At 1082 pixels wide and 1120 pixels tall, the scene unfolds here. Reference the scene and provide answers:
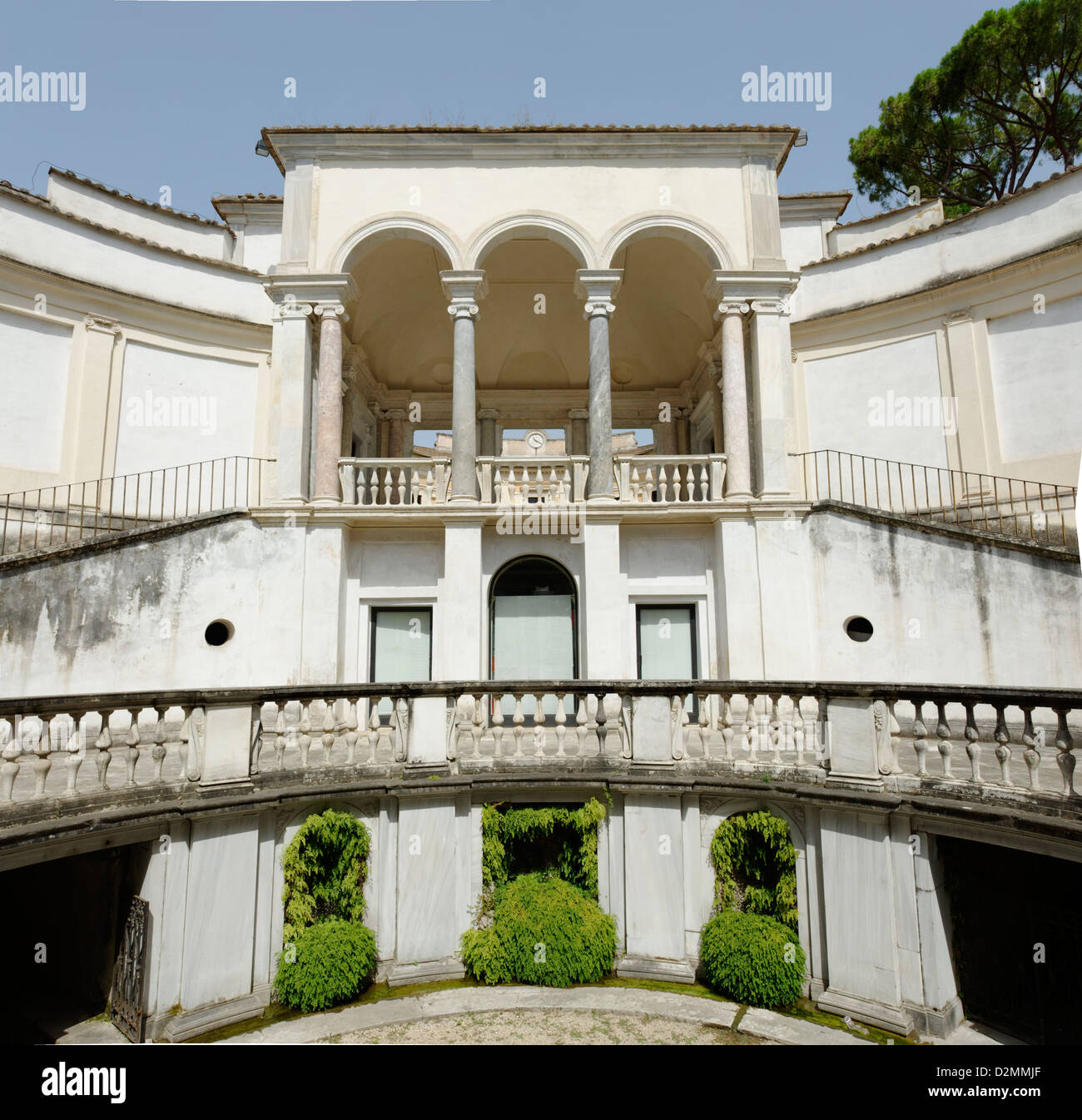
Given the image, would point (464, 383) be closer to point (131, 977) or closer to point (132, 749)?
point (132, 749)

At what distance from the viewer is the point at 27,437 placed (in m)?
16.7

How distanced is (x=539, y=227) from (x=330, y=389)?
5370mm

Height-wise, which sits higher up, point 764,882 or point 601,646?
point 601,646

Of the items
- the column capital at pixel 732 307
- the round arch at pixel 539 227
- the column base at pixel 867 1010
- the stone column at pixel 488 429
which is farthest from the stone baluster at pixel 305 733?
the stone column at pixel 488 429

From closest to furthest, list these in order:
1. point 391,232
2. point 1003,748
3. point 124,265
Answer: point 1003,748
point 391,232
point 124,265

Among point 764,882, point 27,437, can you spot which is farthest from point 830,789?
point 27,437

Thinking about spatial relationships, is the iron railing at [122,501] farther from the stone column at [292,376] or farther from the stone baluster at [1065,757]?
the stone baluster at [1065,757]

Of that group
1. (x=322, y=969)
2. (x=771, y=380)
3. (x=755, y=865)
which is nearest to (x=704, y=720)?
(x=755, y=865)

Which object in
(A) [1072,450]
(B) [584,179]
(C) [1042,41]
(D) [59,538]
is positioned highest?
(C) [1042,41]

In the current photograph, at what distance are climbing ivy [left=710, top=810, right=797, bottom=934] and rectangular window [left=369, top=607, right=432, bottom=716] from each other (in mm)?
7209

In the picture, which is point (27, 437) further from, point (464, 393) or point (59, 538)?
point (464, 393)

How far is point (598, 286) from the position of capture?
1488cm

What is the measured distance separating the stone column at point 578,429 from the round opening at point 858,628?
10.4m

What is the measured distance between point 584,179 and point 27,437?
1354cm
